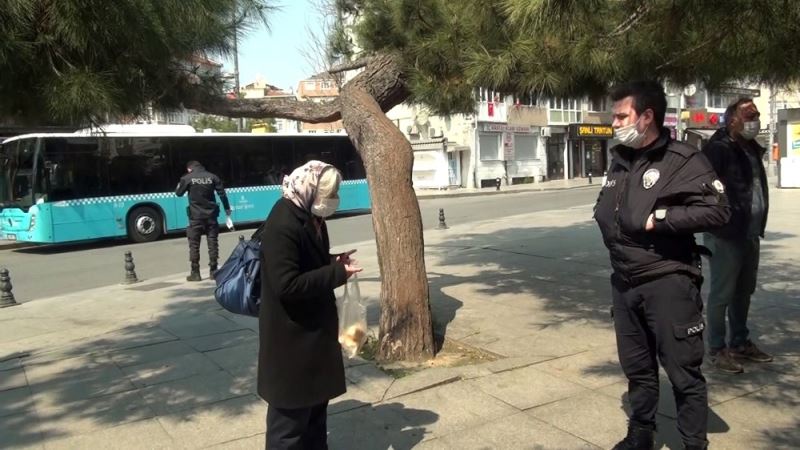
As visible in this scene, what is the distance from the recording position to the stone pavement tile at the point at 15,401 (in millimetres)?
4445

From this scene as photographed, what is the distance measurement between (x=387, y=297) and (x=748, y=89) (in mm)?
3373

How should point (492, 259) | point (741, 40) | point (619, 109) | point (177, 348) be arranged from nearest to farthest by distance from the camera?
1. point (619, 109)
2. point (741, 40)
3. point (177, 348)
4. point (492, 259)

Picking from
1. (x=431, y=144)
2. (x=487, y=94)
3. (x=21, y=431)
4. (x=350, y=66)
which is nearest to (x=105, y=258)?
(x=350, y=66)

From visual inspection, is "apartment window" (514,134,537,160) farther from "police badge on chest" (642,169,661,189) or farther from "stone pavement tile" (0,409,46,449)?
"police badge on chest" (642,169,661,189)

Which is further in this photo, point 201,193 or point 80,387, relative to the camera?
point 201,193

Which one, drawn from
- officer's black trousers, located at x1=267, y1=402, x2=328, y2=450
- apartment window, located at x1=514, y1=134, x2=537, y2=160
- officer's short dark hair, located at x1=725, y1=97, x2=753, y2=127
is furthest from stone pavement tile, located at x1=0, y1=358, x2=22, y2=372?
apartment window, located at x1=514, y1=134, x2=537, y2=160

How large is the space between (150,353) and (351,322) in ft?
10.5

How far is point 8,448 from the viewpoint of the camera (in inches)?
150

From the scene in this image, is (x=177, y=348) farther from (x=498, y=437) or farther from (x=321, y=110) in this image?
(x=498, y=437)

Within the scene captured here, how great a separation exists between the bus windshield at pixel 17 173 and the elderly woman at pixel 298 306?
46.1 ft

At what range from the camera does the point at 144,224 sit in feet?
53.9

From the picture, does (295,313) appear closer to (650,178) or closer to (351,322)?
(351,322)

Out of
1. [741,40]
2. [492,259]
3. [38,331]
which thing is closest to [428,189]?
[492,259]

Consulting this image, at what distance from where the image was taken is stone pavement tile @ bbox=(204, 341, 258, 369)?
5.26 metres
